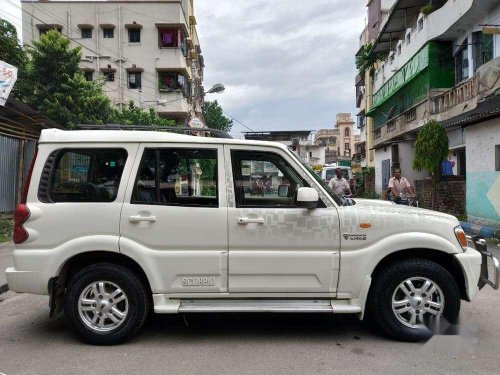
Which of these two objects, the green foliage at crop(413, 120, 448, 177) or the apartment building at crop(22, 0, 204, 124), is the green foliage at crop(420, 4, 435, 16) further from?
the apartment building at crop(22, 0, 204, 124)

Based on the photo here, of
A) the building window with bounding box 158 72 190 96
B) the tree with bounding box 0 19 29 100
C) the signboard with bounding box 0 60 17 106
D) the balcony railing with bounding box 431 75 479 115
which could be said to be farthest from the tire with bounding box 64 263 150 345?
the building window with bounding box 158 72 190 96

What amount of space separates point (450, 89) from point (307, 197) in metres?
16.4

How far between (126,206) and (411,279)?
2.78 meters

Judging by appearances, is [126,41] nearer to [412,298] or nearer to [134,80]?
[134,80]

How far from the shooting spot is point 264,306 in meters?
4.12

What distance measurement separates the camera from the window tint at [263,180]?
14.1ft

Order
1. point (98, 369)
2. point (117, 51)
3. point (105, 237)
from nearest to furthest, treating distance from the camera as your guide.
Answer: point (98, 369) → point (105, 237) → point (117, 51)

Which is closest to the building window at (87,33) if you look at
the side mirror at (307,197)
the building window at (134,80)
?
the building window at (134,80)

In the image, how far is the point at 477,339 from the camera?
4.26 meters

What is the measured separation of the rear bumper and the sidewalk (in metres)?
2.50

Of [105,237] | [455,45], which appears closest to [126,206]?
[105,237]

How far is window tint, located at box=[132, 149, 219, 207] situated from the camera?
4277 millimetres

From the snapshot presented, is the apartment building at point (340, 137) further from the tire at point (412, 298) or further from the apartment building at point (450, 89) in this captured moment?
the tire at point (412, 298)

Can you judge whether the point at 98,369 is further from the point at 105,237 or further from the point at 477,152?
the point at 477,152
